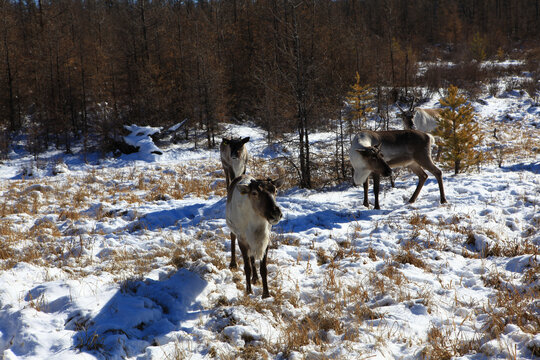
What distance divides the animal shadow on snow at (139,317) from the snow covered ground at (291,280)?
17mm

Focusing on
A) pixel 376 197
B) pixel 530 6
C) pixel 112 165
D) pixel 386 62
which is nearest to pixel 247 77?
pixel 386 62

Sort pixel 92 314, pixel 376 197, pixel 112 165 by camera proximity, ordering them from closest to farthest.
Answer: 1. pixel 92 314
2. pixel 376 197
3. pixel 112 165

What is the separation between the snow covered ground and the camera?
11.8ft

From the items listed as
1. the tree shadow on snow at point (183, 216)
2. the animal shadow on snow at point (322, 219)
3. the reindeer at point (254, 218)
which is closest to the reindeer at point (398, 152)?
the animal shadow on snow at point (322, 219)

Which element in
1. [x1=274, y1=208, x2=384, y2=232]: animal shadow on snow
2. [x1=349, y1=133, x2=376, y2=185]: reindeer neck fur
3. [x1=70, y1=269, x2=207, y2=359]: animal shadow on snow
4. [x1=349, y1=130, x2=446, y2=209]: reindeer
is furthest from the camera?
[x1=349, y1=130, x2=446, y2=209]: reindeer

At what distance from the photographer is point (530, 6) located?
61.5 meters

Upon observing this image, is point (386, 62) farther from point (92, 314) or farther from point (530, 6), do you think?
point (530, 6)

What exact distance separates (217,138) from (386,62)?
1601cm

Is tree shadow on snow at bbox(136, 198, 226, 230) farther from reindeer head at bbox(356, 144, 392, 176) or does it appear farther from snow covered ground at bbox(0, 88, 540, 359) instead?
reindeer head at bbox(356, 144, 392, 176)

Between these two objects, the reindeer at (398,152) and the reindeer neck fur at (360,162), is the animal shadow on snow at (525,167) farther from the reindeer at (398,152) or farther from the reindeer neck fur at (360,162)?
the reindeer neck fur at (360,162)

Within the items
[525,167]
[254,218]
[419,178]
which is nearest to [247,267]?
[254,218]

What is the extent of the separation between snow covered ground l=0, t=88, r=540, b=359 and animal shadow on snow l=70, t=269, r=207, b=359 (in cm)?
2

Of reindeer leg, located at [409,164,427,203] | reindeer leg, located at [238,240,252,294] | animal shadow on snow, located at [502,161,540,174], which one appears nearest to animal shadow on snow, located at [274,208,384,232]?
reindeer leg, located at [409,164,427,203]

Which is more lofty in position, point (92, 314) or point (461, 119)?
point (461, 119)
